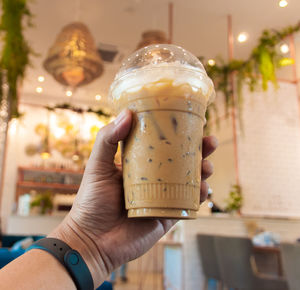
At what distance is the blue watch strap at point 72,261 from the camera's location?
0.83 metres

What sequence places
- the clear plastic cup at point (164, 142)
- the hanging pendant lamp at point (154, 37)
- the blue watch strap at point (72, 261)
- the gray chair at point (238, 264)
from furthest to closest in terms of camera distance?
the hanging pendant lamp at point (154, 37)
the gray chair at point (238, 264)
the blue watch strap at point (72, 261)
the clear plastic cup at point (164, 142)

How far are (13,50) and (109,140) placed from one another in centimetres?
320

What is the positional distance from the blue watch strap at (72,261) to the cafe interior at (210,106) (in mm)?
350

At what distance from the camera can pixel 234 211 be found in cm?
419

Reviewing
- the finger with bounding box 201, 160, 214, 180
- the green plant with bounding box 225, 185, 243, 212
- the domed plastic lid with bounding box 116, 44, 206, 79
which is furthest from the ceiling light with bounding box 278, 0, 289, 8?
the green plant with bounding box 225, 185, 243, 212

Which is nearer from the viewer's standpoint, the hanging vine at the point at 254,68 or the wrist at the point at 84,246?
the wrist at the point at 84,246

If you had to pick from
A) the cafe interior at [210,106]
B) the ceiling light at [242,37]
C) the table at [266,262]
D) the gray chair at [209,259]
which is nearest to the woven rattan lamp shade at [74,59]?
the cafe interior at [210,106]

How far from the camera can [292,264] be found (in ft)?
5.68

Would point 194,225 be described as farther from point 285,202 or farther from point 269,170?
point 285,202

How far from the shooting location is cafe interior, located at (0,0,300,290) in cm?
159

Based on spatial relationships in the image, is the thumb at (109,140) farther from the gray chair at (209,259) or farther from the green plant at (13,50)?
the gray chair at (209,259)

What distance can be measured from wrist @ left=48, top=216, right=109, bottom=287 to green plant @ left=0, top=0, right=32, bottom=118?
113 inches

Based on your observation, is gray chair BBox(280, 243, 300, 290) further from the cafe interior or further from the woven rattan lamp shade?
the woven rattan lamp shade

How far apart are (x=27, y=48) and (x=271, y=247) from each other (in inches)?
139
